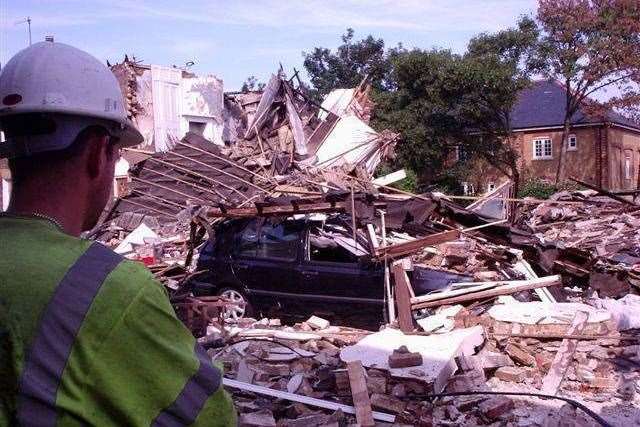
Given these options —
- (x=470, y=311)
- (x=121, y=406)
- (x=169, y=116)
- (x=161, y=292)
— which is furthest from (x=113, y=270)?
(x=169, y=116)

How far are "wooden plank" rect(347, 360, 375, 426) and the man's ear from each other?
5.31m

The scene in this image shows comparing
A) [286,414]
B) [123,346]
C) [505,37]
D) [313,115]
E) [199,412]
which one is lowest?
[286,414]

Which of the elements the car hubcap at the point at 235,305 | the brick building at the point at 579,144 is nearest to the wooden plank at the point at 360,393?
the car hubcap at the point at 235,305

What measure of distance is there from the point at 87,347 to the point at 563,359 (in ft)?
25.3

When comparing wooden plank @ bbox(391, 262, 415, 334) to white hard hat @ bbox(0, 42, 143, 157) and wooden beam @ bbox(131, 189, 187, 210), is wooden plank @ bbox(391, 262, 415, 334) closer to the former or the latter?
white hard hat @ bbox(0, 42, 143, 157)

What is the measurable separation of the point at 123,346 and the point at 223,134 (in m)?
36.4

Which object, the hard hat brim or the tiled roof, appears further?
the tiled roof

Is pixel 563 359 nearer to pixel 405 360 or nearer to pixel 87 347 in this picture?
pixel 405 360

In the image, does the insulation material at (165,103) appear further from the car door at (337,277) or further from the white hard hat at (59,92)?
the white hard hat at (59,92)

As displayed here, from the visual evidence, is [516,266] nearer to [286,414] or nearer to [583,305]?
[583,305]

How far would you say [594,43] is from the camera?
34219mm

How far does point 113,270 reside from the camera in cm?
126

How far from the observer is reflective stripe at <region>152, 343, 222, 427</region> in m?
1.25

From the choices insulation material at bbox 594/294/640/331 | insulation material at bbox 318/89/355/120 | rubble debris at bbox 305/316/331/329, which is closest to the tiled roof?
insulation material at bbox 318/89/355/120
